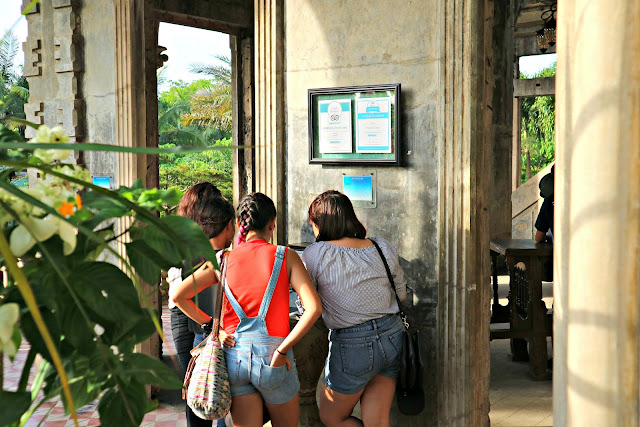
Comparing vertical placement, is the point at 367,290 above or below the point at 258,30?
below

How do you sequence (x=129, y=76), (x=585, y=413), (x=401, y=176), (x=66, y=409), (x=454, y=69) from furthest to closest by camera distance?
(x=129, y=76) < (x=401, y=176) < (x=454, y=69) < (x=585, y=413) < (x=66, y=409)

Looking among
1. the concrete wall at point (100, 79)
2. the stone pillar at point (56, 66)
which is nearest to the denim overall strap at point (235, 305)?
the concrete wall at point (100, 79)

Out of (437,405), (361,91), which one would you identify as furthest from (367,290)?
(361,91)

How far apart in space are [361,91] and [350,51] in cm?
27

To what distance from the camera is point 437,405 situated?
433cm

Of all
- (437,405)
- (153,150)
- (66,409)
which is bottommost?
(437,405)

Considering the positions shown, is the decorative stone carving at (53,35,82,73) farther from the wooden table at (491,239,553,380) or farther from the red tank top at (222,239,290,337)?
the wooden table at (491,239,553,380)

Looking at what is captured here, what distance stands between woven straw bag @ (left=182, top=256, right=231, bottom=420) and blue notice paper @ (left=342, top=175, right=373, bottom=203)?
1.34 metres

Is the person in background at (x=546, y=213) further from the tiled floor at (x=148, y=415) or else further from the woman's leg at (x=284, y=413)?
the woman's leg at (x=284, y=413)

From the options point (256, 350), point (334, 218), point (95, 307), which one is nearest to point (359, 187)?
point (334, 218)

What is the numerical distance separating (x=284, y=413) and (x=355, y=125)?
6.14 feet

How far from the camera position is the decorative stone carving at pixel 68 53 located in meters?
6.19

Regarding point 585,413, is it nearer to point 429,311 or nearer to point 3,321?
point 3,321

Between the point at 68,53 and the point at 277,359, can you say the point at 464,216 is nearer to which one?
the point at 277,359
